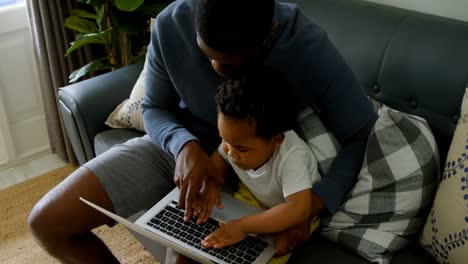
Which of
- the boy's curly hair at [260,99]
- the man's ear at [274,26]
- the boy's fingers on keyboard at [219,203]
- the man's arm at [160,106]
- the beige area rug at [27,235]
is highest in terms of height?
the man's ear at [274,26]

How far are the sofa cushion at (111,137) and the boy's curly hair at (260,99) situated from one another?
738 mm

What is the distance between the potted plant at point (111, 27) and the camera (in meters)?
2.00

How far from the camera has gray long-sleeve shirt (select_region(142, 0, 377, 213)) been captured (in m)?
1.18

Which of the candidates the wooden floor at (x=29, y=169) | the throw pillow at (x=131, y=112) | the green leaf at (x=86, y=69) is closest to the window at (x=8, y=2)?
the green leaf at (x=86, y=69)

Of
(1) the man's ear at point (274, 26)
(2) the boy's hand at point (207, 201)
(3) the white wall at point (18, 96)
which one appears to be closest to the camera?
(1) the man's ear at point (274, 26)

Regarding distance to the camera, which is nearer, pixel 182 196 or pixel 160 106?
pixel 182 196

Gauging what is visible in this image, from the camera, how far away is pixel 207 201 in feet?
3.93

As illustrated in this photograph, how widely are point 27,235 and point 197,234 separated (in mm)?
1118

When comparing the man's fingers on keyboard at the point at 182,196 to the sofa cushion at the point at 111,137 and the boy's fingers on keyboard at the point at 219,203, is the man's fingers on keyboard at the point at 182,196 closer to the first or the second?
the boy's fingers on keyboard at the point at 219,203

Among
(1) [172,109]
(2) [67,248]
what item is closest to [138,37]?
(1) [172,109]

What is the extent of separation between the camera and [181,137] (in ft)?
4.30

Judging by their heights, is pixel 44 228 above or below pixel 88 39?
below

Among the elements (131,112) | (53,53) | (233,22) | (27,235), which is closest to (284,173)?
(233,22)

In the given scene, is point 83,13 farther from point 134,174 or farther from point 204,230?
point 204,230
